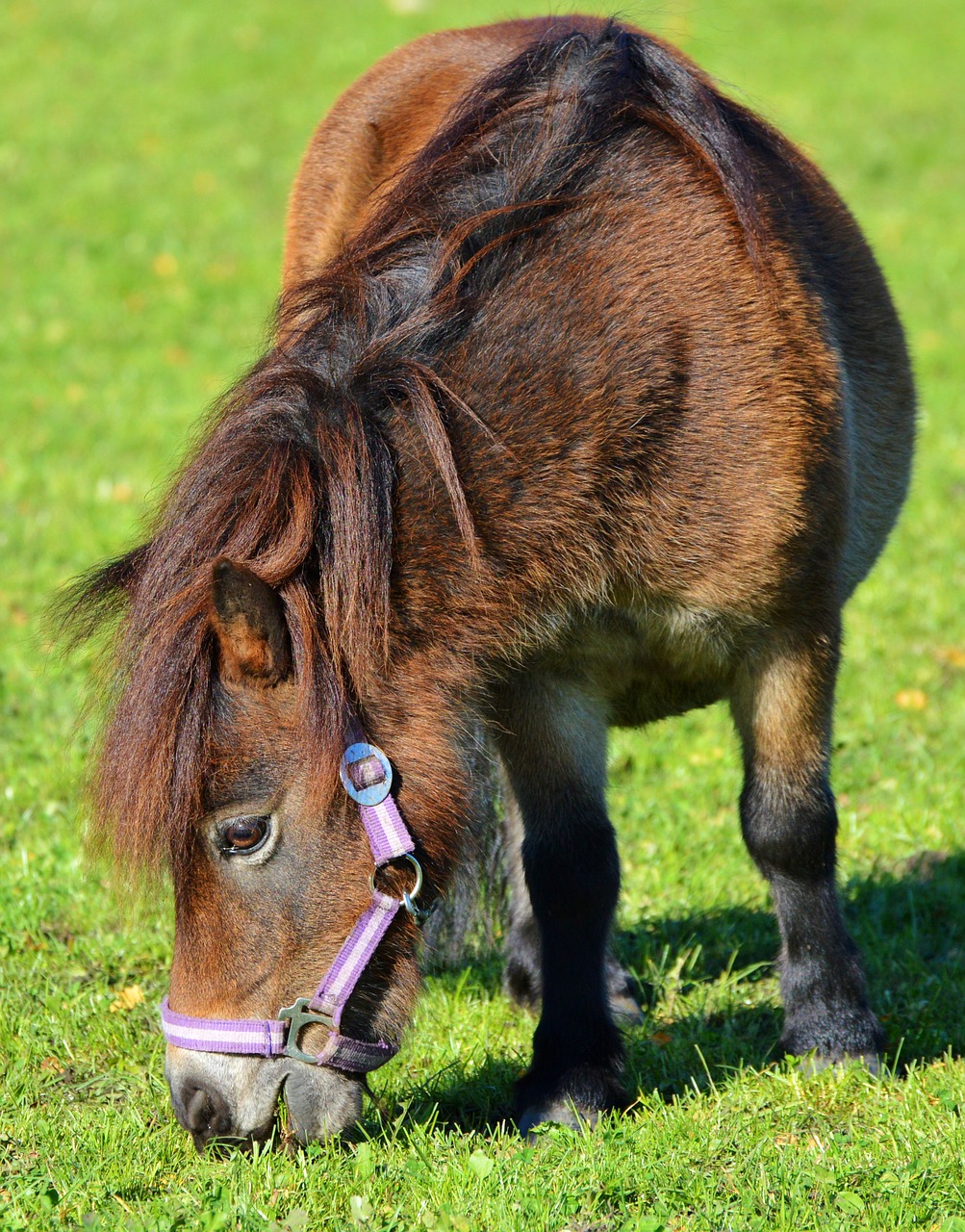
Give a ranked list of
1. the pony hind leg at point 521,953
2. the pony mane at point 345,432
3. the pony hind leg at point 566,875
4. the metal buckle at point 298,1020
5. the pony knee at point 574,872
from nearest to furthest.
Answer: the pony mane at point 345,432 → the metal buckle at point 298,1020 → the pony hind leg at point 566,875 → the pony knee at point 574,872 → the pony hind leg at point 521,953

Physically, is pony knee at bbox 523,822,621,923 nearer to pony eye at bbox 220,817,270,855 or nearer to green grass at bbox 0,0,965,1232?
green grass at bbox 0,0,965,1232

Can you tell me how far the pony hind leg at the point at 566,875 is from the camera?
3334 millimetres

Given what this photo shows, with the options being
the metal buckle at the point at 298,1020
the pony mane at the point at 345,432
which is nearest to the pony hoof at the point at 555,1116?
the metal buckle at the point at 298,1020

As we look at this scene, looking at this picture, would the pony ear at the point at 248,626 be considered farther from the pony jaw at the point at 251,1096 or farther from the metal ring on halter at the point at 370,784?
the pony jaw at the point at 251,1096

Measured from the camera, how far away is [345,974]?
2.80 meters

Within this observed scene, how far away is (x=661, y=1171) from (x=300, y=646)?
1347mm

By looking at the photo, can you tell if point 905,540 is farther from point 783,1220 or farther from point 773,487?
point 783,1220

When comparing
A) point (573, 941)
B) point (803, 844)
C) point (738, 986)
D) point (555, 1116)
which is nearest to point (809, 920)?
point (803, 844)

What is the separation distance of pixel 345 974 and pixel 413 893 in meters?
0.20

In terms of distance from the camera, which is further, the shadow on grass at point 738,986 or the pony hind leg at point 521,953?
the pony hind leg at point 521,953

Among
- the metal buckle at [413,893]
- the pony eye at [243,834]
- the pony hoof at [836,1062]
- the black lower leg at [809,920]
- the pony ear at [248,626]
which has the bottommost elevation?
the pony hoof at [836,1062]

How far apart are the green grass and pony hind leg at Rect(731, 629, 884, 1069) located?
5.7 inches

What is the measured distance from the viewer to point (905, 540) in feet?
22.5

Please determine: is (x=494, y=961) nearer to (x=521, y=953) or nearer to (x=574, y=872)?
(x=521, y=953)
